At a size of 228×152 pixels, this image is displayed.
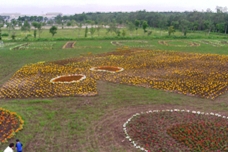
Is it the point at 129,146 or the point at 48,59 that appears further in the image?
the point at 48,59

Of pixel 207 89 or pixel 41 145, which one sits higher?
pixel 207 89

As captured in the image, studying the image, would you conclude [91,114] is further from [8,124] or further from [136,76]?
[136,76]

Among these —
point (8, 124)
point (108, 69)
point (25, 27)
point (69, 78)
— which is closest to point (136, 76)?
point (108, 69)

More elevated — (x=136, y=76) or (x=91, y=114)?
(x=136, y=76)

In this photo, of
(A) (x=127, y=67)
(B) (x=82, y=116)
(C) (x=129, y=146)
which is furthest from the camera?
(A) (x=127, y=67)

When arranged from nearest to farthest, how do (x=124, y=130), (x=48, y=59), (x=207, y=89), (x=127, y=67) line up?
(x=124, y=130) → (x=207, y=89) → (x=127, y=67) → (x=48, y=59)

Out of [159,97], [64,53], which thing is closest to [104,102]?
[159,97]

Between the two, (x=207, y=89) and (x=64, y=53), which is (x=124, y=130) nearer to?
(x=207, y=89)
